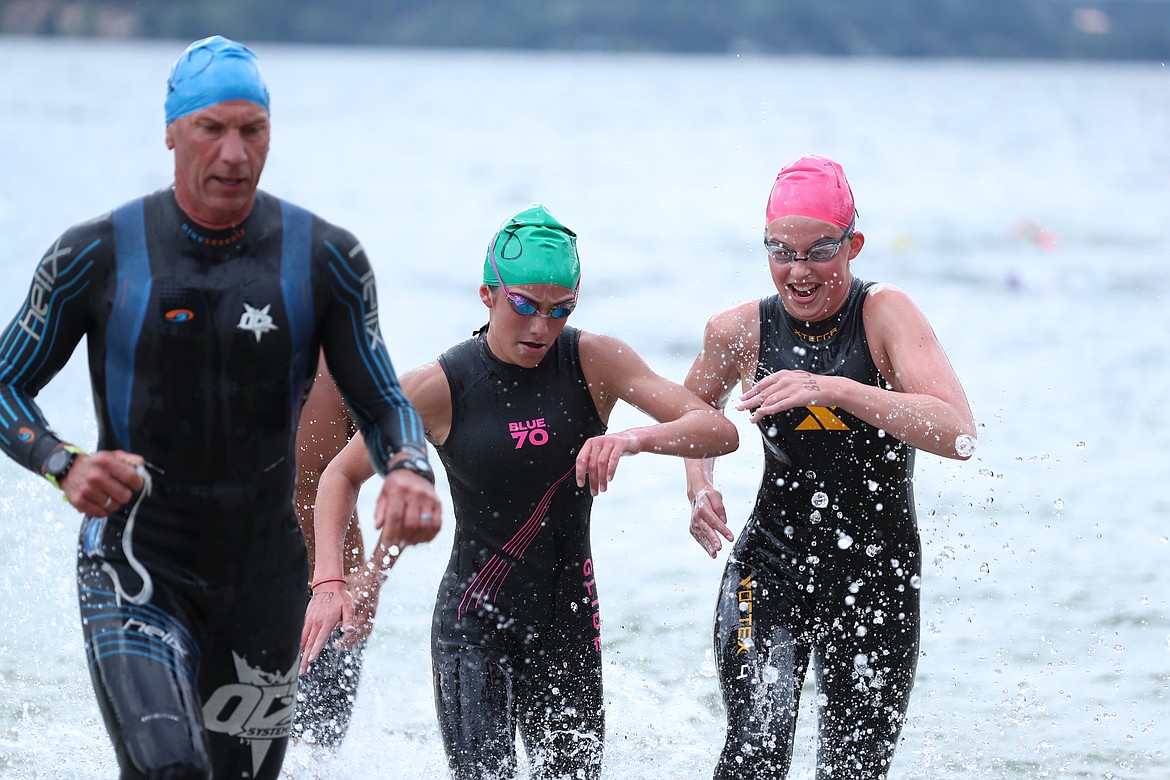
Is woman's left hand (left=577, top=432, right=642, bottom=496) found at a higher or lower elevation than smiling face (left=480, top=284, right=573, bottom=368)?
lower

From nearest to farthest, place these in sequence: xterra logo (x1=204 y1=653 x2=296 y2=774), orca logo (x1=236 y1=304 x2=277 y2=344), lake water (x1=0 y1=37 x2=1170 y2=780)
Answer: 1. orca logo (x1=236 y1=304 x2=277 y2=344)
2. xterra logo (x1=204 y1=653 x2=296 y2=774)
3. lake water (x1=0 y1=37 x2=1170 y2=780)

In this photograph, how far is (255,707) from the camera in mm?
4133

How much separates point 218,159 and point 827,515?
2534 mm

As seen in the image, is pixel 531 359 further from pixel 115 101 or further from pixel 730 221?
pixel 115 101

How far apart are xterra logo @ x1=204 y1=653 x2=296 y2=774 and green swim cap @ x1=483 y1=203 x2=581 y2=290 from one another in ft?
4.98

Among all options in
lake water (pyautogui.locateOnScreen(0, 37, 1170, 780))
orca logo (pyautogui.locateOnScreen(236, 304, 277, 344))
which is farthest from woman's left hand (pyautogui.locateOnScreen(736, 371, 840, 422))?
orca logo (pyautogui.locateOnScreen(236, 304, 277, 344))

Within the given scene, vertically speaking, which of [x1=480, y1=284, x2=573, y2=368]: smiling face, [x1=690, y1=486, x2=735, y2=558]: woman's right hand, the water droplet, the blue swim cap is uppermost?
the blue swim cap

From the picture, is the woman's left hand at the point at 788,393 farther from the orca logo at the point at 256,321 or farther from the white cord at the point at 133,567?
the white cord at the point at 133,567

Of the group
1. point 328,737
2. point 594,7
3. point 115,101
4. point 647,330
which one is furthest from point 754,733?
point 594,7

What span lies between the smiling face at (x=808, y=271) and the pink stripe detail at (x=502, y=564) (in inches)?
37.6

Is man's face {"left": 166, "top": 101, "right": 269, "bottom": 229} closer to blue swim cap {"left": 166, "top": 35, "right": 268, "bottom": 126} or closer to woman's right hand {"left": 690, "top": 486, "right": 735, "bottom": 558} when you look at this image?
blue swim cap {"left": 166, "top": 35, "right": 268, "bottom": 126}

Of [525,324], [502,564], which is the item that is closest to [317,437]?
[502,564]

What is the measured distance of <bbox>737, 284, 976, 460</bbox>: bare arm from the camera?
484 cm

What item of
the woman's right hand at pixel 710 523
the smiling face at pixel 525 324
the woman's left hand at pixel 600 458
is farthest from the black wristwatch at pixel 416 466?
the woman's right hand at pixel 710 523
